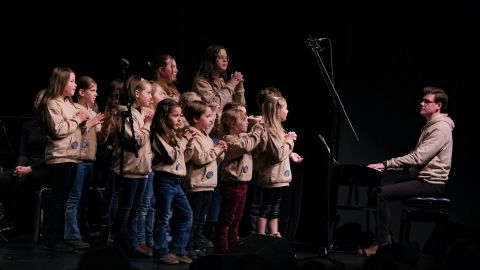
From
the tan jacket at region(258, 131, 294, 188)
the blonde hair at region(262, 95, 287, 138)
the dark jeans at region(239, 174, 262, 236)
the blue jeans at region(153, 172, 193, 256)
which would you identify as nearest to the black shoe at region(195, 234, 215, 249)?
the dark jeans at region(239, 174, 262, 236)

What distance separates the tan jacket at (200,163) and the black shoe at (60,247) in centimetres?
109

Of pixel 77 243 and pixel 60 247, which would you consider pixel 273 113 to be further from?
pixel 60 247

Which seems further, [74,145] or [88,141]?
[88,141]

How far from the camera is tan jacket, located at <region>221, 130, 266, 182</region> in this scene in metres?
7.39

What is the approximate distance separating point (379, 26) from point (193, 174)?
10.8 ft

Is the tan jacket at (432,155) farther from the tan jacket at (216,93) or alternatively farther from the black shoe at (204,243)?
the black shoe at (204,243)

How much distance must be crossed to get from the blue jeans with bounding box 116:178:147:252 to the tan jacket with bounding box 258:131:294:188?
125 centimetres

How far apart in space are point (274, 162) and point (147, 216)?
1288 mm

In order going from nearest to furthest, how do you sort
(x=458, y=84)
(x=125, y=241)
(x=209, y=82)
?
(x=125, y=241), (x=209, y=82), (x=458, y=84)

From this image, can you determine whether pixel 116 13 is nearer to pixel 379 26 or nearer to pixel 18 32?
pixel 18 32

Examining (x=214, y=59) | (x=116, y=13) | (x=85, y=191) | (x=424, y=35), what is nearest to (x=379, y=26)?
(x=424, y=35)

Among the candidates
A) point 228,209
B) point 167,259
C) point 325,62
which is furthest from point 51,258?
point 325,62

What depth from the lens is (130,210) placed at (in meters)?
7.02

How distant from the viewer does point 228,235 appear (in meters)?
7.54
